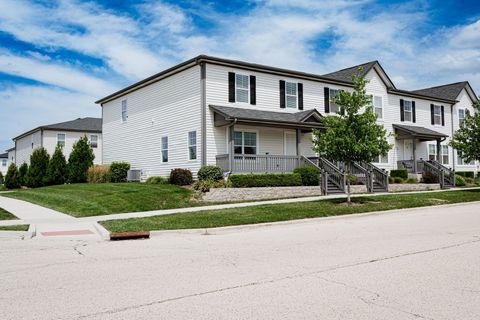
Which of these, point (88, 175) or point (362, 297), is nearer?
point (362, 297)

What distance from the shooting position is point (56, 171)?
32250 millimetres

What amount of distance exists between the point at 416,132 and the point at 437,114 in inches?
268

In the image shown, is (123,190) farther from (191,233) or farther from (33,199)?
(191,233)

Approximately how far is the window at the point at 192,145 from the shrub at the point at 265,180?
14.0 feet

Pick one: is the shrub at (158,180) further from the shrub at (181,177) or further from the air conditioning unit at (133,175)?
the air conditioning unit at (133,175)

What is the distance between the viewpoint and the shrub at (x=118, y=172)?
95.6 feet

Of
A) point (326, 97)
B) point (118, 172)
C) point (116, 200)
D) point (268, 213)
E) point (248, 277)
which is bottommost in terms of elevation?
point (248, 277)

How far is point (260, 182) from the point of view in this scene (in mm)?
21438

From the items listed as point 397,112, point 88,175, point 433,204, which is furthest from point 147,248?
point 397,112

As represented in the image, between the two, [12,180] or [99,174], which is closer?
[99,174]

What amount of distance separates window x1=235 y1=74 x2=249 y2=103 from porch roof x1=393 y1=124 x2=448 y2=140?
13620 millimetres

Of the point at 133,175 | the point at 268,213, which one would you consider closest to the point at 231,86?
the point at 133,175

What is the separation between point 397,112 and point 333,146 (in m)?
18.9

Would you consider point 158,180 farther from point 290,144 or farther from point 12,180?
point 12,180
